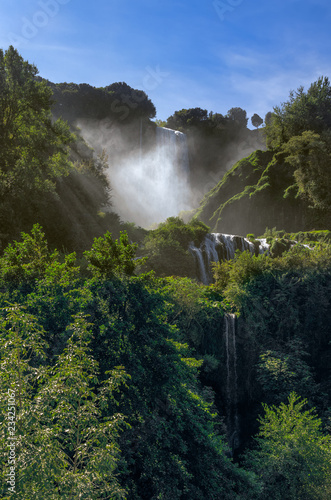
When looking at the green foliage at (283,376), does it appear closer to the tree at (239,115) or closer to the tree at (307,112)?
the tree at (307,112)

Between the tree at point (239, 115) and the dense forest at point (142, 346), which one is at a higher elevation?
the tree at point (239, 115)

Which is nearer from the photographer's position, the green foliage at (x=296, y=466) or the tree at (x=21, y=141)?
the green foliage at (x=296, y=466)

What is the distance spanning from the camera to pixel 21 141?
21781 millimetres

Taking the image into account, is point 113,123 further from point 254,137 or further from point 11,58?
point 11,58

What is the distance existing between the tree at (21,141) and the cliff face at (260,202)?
31541 mm

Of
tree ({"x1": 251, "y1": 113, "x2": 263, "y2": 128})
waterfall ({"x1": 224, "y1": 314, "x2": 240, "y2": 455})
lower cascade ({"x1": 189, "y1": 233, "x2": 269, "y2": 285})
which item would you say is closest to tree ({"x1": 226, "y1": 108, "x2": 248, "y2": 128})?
tree ({"x1": 251, "y1": 113, "x2": 263, "y2": 128})

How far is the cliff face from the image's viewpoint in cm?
A: 4284

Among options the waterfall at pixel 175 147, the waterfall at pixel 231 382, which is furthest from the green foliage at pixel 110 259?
the waterfall at pixel 175 147

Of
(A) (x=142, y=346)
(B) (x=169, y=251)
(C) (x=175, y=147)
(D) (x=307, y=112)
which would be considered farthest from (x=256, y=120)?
(A) (x=142, y=346)

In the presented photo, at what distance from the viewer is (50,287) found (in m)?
9.63

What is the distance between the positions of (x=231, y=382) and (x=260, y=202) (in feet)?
113

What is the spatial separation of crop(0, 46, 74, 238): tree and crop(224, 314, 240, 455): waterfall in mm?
14777

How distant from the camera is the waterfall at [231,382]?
1645 cm

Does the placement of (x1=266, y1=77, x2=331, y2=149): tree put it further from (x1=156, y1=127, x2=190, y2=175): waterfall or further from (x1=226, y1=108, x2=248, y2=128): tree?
(x1=226, y1=108, x2=248, y2=128): tree
